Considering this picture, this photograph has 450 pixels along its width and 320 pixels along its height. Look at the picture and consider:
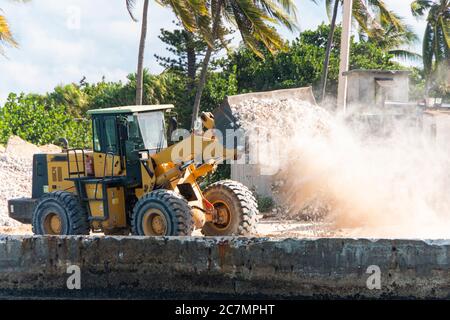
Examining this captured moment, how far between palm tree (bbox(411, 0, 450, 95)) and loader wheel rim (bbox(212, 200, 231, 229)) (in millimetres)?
29199

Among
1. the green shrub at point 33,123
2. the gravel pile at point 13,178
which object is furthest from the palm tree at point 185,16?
the green shrub at point 33,123

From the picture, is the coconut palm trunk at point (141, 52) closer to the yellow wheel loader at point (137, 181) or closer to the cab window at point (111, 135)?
the yellow wheel loader at point (137, 181)

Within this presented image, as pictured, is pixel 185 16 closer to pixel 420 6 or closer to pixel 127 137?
pixel 127 137

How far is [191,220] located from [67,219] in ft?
7.70

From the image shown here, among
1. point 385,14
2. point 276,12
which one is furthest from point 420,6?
point 276,12

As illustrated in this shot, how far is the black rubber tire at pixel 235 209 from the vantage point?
1424 cm

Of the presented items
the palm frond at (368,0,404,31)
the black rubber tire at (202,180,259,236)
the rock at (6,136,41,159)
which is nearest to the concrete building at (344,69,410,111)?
the palm frond at (368,0,404,31)

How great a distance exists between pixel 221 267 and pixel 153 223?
3.11 metres

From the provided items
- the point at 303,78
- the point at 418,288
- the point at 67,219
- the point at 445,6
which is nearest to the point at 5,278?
the point at 67,219

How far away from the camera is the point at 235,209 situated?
14.3 meters

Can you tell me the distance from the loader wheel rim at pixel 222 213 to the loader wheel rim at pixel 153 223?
56.5 inches

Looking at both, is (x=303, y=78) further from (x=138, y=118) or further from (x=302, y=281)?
(x=302, y=281)

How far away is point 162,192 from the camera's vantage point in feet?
43.5

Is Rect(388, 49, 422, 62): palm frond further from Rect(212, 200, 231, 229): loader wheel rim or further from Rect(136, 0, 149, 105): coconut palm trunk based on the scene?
Rect(212, 200, 231, 229): loader wheel rim
